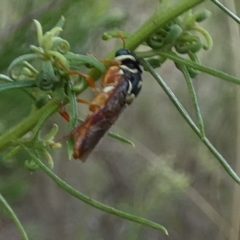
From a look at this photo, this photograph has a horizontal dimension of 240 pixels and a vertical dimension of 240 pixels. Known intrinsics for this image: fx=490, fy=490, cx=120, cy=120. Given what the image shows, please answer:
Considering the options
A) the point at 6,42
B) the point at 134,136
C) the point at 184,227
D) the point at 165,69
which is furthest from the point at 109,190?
the point at 6,42

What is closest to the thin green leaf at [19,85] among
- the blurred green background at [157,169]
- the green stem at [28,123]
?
the green stem at [28,123]

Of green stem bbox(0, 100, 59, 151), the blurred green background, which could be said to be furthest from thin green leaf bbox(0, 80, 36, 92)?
the blurred green background

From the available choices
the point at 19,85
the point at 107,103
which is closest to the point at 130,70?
the point at 107,103

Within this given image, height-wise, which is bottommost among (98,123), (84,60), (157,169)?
(157,169)

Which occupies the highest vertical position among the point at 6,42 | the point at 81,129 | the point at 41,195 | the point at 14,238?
the point at 81,129

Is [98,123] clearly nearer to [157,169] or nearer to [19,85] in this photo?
[19,85]

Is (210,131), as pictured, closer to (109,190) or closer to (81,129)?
(109,190)

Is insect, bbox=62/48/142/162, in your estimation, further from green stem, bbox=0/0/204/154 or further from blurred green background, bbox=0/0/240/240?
blurred green background, bbox=0/0/240/240
